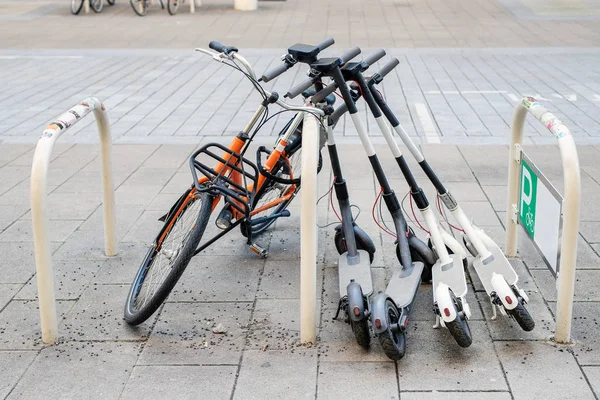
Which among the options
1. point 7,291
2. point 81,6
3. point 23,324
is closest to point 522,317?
point 23,324

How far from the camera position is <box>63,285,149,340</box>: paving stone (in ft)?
13.7

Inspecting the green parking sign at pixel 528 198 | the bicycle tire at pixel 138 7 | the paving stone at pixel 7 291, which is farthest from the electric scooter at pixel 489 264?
the bicycle tire at pixel 138 7

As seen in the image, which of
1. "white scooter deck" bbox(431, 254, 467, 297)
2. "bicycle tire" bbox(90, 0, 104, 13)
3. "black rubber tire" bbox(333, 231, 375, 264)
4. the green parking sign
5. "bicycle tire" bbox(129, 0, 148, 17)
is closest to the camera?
"white scooter deck" bbox(431, 254, 467, 297)

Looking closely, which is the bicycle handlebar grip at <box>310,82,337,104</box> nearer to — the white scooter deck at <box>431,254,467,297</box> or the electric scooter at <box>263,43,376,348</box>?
the electric scooter at <box>263,43,376,348</box>

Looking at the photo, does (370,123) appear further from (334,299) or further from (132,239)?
(334,299)

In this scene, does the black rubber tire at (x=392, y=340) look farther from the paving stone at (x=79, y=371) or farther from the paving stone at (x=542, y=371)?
the paving stone at (x=79, y=371)

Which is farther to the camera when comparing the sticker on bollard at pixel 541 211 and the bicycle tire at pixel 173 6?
the bicycle tire at pixel 173 6

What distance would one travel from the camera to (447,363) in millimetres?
3859

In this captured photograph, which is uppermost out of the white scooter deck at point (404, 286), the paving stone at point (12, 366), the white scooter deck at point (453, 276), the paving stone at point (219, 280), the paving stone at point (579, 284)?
the white scooter deck at point (453, 276)

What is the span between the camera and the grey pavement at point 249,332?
369 cm

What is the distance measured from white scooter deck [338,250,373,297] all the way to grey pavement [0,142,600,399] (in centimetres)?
16

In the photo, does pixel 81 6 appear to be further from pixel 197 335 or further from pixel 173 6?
pixel 197 335

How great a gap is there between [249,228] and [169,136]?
11.9 ft

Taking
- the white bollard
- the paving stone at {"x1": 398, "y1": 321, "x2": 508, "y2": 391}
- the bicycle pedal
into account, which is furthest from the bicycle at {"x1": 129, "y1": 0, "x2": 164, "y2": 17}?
the paving stone at {"x1": 398, "y1": 321, "x2": 508, "y2": 391}
